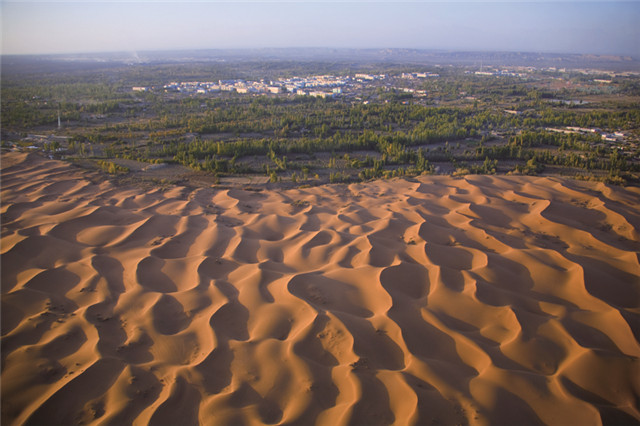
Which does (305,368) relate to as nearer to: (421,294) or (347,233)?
(421,294)

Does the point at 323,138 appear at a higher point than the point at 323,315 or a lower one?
higher

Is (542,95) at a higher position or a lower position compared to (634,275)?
higher

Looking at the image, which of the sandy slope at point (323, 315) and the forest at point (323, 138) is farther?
the forest at point (323, 138)

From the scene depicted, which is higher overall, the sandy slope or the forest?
the forest

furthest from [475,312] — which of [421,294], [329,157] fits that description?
[329,157]

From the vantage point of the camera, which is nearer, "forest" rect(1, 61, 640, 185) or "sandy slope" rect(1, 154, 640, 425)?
"sandy slope" rect(1, 154, 640, 425)

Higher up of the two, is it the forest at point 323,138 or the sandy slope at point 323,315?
the forest at point 323,138

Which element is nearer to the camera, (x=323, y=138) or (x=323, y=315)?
(x=323, y=315)

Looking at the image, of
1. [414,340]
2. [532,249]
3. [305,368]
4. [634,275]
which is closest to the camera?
[305,368]
